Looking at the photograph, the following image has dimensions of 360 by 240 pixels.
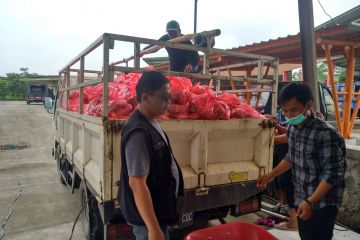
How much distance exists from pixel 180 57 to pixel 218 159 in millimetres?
2267

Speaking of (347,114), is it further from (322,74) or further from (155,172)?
(322,74)

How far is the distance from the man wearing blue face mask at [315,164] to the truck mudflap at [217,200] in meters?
0.83

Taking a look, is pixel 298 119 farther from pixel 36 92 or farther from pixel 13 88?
pixel 13 88

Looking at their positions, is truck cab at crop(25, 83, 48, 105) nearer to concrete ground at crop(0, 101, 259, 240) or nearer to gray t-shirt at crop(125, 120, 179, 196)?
concrete ground at crop(0, 101, 259, 240)

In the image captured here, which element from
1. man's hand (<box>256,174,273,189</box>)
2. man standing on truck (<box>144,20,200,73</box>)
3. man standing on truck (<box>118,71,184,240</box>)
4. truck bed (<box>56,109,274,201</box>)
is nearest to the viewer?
man standing on truck (<box>118,71,184,240</box>)

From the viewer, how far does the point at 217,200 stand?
9.62ft

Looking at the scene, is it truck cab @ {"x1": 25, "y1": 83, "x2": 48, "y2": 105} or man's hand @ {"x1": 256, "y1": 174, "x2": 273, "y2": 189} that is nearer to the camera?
man's hand @ {"x1": 256, "y1": 174, "x2": 273, "y2": 189}

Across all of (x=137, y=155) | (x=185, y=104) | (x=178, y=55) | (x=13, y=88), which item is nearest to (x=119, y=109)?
(x=185, y=104)

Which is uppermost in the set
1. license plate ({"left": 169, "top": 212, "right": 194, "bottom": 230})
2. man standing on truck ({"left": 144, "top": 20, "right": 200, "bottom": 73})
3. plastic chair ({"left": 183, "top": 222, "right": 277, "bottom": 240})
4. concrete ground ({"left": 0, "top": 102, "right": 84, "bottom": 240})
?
man standing on truck ({"left": 144, "top": 20, "right": 200, "bottom": 73})

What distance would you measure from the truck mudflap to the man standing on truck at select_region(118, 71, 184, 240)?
911mm

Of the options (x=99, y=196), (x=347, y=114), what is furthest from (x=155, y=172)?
(x=347, y=114)

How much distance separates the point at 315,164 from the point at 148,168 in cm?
121

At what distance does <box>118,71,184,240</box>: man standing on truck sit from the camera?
1.63 metres

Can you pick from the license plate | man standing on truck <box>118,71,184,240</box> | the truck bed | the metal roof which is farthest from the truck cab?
man standing on truck <box>118,71,184,240</box>
